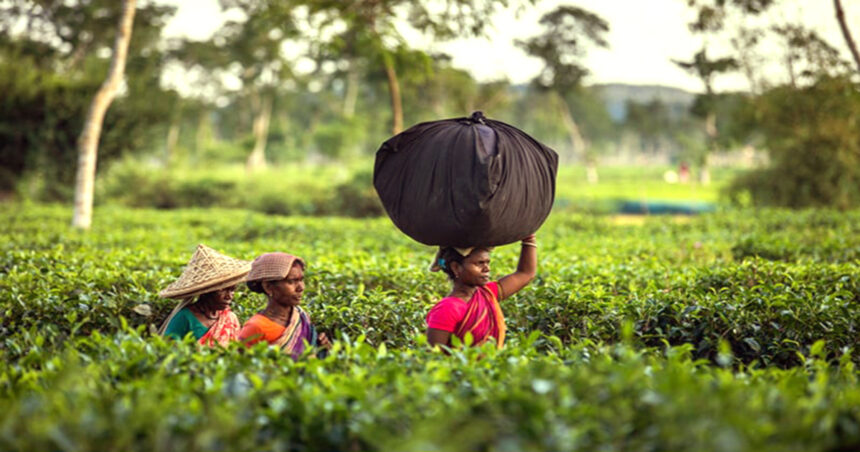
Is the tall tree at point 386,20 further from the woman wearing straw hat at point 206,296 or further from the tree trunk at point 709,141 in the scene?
the tree trunk at point 709,141

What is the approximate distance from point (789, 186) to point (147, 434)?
22745 millimetres

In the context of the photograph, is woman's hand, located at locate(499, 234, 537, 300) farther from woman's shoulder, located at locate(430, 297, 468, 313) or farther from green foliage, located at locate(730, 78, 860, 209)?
green foliage, located at locate(730, 78, 860, 209)

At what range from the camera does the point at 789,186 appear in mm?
22000

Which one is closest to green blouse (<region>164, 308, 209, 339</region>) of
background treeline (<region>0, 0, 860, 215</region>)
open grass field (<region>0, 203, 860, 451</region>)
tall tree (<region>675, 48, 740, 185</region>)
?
open grass field (<region>0, 203, 860, 451</region>)

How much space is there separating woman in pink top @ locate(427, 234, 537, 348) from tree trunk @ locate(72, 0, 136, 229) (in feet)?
32.2

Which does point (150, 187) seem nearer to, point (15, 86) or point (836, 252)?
point (15, 86)

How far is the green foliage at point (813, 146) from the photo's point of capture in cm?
2088

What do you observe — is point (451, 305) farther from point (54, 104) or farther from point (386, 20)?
point (54, 104)

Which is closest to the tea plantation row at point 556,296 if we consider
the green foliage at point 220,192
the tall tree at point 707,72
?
the green foliage at point 220,192

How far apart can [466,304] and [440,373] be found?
1181mm

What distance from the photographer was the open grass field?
2.15m

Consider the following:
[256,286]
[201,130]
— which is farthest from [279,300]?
[201,130]

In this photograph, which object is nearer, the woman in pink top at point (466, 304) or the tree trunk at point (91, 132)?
the woman in pink top at point (466, 304)

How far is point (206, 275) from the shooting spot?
4.39 metres
